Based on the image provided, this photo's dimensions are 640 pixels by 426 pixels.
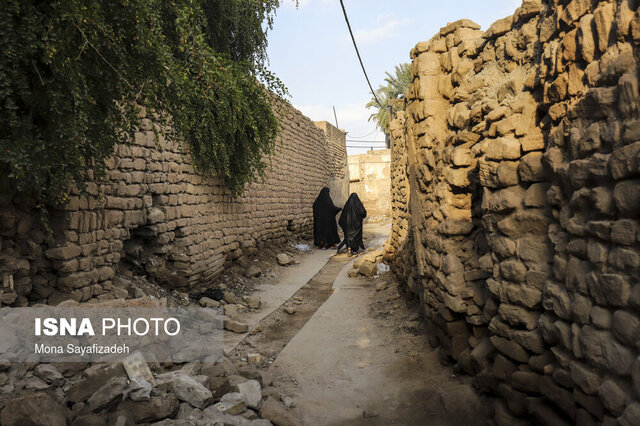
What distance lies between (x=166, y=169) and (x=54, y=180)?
2.50 m

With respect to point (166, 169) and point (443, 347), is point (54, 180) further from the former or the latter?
point (443, 347)

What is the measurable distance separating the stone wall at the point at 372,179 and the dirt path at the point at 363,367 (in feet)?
53.9

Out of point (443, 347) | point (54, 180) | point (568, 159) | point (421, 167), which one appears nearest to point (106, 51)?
point (54, 180)

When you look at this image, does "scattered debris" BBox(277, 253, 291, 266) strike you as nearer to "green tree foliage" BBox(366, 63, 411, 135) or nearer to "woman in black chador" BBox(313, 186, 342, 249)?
"woman in black chador" BBox(313, 186, 342, 249)

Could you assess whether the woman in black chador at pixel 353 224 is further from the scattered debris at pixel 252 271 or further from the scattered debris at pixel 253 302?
the scattered debris at pixel 253 302

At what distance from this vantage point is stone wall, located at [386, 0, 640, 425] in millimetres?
1711

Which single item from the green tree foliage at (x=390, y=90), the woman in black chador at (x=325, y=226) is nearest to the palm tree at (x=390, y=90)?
the green tree foliage at (x=390, y=90)

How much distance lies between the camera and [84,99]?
3.27 metres

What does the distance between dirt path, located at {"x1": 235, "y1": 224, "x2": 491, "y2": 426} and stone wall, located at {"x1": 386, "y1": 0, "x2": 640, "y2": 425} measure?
0.26 meters

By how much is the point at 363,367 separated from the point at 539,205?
2275 millimetres

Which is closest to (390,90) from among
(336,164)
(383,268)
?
(336,164)

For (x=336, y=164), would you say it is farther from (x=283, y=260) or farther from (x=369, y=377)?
(x=369, y=377)

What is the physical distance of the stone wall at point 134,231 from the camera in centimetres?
376

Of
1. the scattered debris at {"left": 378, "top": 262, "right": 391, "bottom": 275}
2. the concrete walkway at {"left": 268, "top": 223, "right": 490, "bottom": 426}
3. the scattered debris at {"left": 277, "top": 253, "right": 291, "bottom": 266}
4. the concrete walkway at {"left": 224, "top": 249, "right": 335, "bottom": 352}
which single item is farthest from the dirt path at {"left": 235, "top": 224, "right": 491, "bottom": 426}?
the scattered debris at {"left": 277, "top": 253, "right": 291, "bottom": 266}
